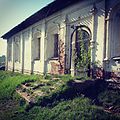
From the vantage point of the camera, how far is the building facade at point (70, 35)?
984 cm

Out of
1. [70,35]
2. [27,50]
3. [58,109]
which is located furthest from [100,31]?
[27,50]

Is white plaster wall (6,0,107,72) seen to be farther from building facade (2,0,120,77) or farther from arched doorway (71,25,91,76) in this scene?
arched doorway (71,25,91,76)

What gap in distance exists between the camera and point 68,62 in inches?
512

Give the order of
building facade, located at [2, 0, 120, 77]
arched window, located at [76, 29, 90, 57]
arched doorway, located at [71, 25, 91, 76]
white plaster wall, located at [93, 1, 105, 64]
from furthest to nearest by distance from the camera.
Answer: arched window, located at [76, 29, 90, 57] < arched doorway, located at [71, 25, 91, 76] < white plaster wall, located at [93, 1, 105, 64] < building facade, located at [2, 0, 120, 77]

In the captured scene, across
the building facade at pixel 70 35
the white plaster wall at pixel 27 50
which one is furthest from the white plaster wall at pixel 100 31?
the white plaster wall at pixel 27 50

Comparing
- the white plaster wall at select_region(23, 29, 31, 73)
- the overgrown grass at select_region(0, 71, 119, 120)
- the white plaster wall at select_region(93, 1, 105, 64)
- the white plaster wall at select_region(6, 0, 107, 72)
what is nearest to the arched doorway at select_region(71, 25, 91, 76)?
the white plaster wall at select_region(6, 0, 107, 72)

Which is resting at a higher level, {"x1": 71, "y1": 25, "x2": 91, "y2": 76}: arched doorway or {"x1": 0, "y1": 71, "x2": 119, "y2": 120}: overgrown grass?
{"x1": 71, "y1": 25, "x2": 91, "y2": 76}: arched doorway

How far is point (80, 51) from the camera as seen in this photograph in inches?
478

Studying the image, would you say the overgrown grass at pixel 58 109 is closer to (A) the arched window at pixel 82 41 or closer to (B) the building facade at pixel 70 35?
(B) the building facade at pixel 70 35

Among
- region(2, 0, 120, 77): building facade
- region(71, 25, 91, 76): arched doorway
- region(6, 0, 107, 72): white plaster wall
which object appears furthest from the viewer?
region(71, 25, 91, 76): arched doorway

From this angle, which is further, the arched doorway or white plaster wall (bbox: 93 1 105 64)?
the arched doorway

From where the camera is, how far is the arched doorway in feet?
36.4

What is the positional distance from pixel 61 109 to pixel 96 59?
4.04 meters

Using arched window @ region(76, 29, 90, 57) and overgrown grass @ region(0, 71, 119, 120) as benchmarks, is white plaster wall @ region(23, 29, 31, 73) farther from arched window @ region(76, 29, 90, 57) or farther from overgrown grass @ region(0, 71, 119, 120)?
overgrown grass @ region(0, 71, 119, 120)
